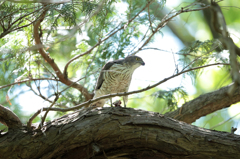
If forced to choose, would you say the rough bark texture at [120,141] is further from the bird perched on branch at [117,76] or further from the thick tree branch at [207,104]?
the bird perched on branch at [117,76]

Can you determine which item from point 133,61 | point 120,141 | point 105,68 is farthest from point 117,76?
point 120,141

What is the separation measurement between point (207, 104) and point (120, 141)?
5.64 feet

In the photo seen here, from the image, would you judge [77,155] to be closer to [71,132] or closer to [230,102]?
[71,132]

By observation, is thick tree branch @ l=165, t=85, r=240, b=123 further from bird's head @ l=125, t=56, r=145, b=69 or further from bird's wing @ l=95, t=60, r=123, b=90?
bird's wing @ l=95, t=60, r=123, b=90

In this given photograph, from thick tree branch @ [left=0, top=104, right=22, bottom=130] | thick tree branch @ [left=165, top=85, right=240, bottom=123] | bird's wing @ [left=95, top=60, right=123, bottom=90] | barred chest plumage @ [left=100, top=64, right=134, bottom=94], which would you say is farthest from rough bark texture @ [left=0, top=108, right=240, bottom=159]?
bird's wing @ [left=95, top=60, right=123, bottom=90]

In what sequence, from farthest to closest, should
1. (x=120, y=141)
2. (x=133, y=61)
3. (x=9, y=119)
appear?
1. (x=133, y=61)
2. (x=9, y=119)
3. (x=120, y=141)

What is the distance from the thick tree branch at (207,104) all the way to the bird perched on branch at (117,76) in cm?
122

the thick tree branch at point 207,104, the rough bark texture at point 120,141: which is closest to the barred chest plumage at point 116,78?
the thick tree branch at point 207,104

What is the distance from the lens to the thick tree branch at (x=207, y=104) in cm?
360

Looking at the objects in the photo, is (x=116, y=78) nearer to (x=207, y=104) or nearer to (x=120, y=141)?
(x=207, y=104)

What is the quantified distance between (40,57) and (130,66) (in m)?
1.69

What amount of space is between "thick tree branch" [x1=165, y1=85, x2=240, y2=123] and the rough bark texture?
0.97 meters

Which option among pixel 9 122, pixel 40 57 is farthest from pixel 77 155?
pixel 40 57

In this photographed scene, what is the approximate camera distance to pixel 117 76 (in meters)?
4.48
